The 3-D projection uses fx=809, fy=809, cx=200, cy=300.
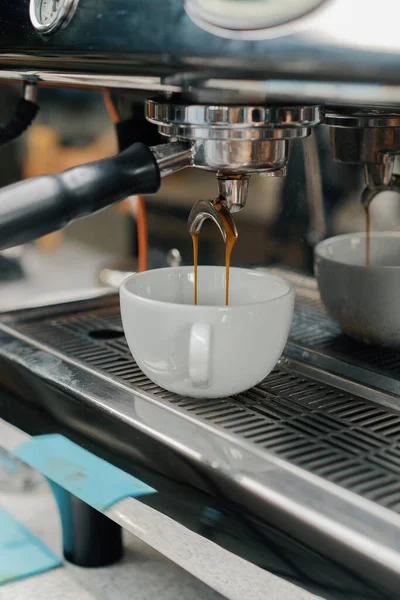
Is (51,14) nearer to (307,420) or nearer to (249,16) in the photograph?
(249,16)

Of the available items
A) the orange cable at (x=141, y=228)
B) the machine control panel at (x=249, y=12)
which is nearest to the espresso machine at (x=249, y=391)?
the machine control panel at (x=249, y=12)

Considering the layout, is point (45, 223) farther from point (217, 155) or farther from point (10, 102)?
point (10, 102)

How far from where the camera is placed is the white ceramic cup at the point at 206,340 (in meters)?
0.42

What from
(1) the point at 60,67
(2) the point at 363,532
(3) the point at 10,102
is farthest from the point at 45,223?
(3) the point at 10,102

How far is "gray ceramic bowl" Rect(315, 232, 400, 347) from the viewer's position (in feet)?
1.64

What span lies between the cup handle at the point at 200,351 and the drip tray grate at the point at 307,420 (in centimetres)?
2

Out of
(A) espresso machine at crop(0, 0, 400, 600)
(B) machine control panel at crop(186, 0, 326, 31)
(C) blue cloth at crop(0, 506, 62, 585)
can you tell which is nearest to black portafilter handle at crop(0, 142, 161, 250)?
(A) espresso machine at crop(0, 0, 400, 600)

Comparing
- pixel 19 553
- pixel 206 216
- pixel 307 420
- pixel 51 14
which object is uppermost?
pixel 51 14

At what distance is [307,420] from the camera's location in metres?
0.43

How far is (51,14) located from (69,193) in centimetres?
9

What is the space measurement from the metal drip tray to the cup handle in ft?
0.08

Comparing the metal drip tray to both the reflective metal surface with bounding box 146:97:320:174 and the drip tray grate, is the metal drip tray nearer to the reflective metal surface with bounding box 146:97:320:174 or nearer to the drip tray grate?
the drip tray grate

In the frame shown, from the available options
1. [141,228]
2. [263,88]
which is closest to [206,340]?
[263,88]

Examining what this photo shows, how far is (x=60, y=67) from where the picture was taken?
16.5 inches
